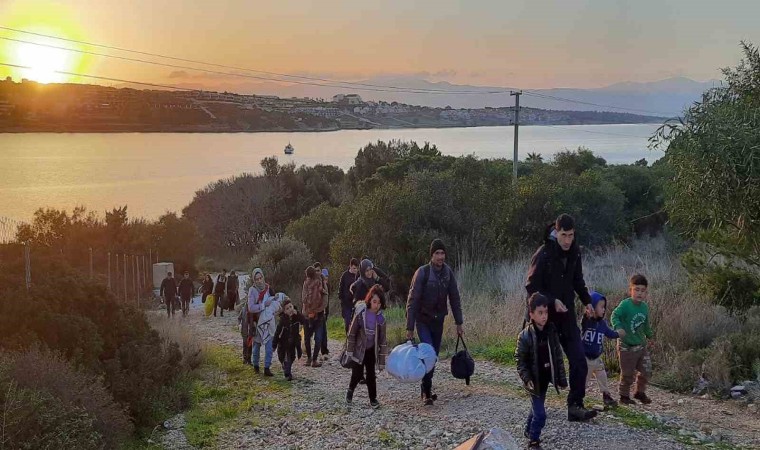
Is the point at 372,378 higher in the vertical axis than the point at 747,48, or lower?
lower

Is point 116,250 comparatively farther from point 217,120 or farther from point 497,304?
point 497,304

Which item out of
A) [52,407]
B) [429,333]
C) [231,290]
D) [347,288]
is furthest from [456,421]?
[231,290]

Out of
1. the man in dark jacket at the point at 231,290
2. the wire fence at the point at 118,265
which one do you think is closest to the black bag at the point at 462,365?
the man in dark jacket at the point at 231,290

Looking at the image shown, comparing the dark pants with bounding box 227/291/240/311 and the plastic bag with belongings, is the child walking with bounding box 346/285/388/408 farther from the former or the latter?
the dark pants with bounding box 227/291/240/311

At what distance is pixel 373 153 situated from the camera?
52.9m

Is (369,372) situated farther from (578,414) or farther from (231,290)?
(231,290)

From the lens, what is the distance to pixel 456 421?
7.75m

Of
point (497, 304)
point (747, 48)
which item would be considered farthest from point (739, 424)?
point (497, 304)

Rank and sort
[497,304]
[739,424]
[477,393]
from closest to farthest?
[739,424] → [477,393] → [497,304]

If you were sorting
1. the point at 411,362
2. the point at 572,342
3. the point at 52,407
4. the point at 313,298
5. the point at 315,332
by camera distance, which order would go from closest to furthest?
the point at 52,407 → the point at 572,342 → the point at 411,362 → the point at 313,298 → the point at 315,332

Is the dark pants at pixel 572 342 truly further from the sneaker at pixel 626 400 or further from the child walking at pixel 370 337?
the child walking at pixel 370 337

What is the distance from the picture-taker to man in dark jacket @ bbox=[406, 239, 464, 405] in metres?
8.26

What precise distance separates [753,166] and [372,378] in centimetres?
535

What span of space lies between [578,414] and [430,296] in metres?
2.12
